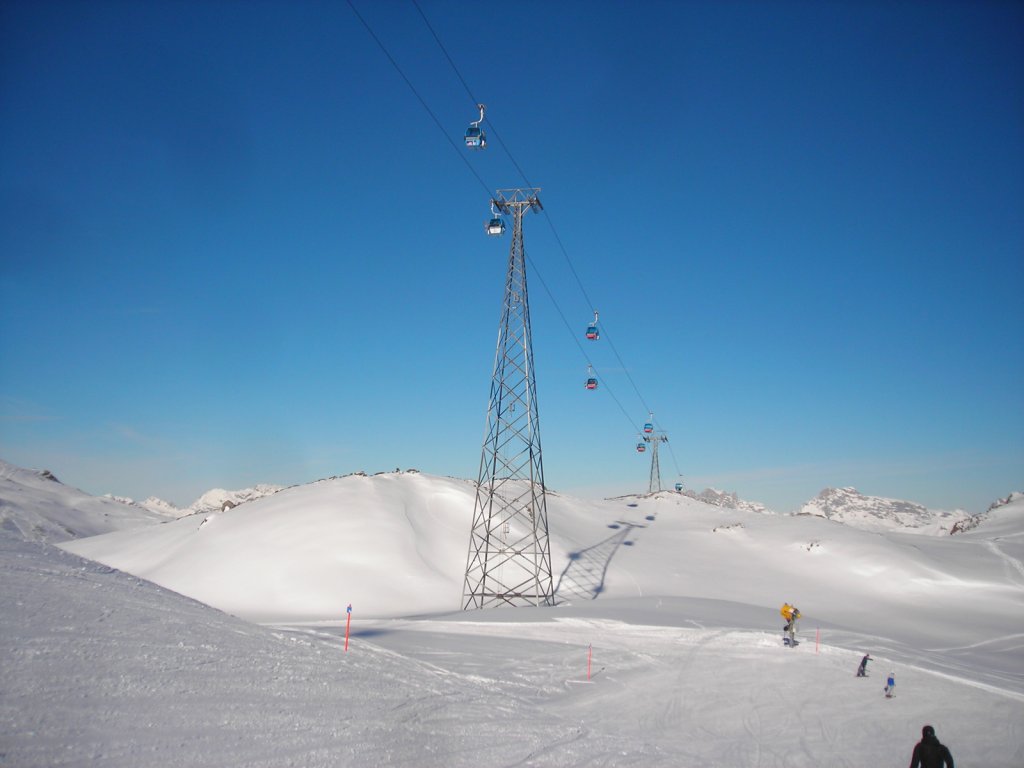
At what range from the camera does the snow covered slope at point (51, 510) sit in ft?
301

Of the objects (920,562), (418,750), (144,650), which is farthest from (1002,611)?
(144,650)

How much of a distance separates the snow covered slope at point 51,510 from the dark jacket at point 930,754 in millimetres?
96577

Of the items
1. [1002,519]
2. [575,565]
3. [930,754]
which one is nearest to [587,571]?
[575,565]

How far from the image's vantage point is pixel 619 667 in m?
21.8

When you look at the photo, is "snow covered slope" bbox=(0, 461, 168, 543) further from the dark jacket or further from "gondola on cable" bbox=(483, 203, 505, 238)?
the dark jacket

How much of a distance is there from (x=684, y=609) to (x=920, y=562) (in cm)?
2564

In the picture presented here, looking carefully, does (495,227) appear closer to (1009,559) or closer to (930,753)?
(930,753)

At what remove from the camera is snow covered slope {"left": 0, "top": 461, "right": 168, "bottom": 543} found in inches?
3612

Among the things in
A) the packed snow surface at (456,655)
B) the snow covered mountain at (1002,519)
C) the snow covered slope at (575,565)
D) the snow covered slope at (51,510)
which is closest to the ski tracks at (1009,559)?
the snow covered slope at (575,565)

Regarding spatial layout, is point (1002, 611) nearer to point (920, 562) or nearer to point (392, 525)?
point (920, 562)

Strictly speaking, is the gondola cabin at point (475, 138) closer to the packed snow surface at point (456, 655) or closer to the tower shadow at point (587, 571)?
the packed snow surface at point (456, 655)

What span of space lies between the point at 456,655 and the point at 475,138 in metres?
18.7

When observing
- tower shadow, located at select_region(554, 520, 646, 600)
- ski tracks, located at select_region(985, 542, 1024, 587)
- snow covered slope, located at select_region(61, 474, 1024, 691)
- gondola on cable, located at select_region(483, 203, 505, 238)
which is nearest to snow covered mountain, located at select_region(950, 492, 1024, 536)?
ski tracks, located at select_region(985, 542, 1024, 587)

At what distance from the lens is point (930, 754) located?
9.89 m
